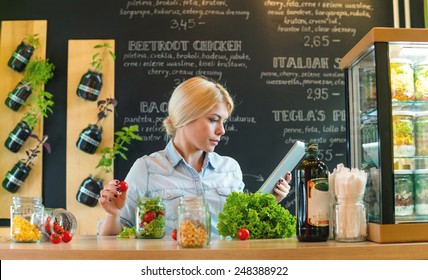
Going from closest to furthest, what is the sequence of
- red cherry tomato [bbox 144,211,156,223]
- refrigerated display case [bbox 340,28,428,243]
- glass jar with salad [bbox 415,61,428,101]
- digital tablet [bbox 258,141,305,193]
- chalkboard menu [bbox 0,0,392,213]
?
refrigerated display case [bbox 340,28,428,243]
glass jar with salad [bbox 415,61,428,101]
red cherry tomato [bbox 144,211,156,223]
digital tablet [bbox 258,141,305,193]
chalkboard menu [bbox 0,0,392,213]

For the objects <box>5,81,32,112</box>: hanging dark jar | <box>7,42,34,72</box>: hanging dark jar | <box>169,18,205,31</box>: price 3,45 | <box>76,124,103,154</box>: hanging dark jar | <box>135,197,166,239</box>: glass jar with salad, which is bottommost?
<box>135,197,166,239</box>: glass jar with salad

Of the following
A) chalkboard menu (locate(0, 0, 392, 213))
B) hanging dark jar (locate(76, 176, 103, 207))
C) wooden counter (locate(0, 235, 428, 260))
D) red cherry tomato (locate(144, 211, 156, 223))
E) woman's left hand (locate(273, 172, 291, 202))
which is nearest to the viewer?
wooden counter (locate(0, 235, 428, 260))

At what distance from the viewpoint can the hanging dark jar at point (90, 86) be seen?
14.1ft

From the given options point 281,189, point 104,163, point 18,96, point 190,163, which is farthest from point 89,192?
point 281,189

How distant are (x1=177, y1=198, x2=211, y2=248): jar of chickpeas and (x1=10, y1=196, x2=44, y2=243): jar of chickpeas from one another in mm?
493

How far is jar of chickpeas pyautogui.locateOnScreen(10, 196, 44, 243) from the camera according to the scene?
6.45ft

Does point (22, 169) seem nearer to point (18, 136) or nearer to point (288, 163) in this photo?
point (18, 136)

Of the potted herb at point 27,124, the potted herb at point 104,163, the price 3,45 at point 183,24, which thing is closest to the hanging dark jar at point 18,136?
the potted herb at point 27,124

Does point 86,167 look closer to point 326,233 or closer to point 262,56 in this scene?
point 262,56

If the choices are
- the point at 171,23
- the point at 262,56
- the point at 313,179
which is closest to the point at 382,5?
the point at 262,56

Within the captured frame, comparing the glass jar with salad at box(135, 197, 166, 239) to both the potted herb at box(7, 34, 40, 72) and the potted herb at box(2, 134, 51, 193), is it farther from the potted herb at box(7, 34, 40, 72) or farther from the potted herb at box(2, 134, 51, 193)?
the potted herb at box(7, 34, 40, 72)

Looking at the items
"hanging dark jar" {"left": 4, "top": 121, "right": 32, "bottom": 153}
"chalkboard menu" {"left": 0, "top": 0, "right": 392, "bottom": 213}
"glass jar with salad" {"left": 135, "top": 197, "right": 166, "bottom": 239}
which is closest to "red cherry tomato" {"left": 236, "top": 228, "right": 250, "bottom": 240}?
"glass jar with salad" {"left": 135, "top": 197, "right": 166, "bottom": 239}

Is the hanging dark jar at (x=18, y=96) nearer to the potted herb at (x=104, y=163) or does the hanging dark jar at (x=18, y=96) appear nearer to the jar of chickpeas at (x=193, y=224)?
the potted herb at (x=104, y=163)
